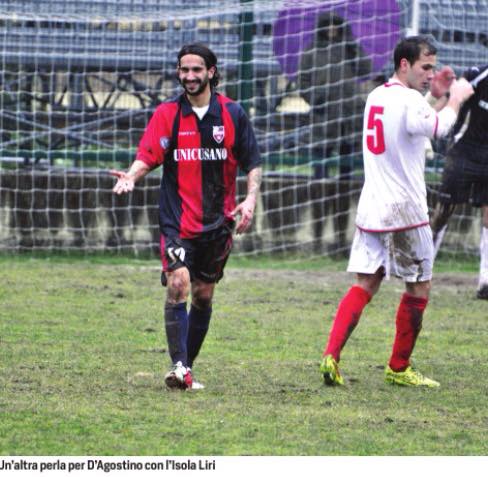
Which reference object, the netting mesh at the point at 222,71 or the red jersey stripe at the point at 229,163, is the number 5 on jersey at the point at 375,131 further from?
the netting mesh at the point at 222,71

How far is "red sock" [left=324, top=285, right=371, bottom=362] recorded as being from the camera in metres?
7.49

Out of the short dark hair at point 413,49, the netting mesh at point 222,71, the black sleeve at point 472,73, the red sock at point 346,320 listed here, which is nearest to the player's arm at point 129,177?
the red sock at point 346,320

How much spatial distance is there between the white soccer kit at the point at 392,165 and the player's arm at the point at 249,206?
614mm

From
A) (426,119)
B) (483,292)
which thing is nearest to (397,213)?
(426,119)

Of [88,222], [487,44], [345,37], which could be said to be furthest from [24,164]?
[487,44]

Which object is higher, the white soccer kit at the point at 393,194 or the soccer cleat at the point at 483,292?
the white soccer kit at the point at 393,194

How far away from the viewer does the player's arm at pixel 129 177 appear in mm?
7078

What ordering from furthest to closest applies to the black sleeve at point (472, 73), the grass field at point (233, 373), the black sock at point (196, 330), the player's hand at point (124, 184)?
the black sleeve at point (472, 73), the black sock at point (196, 330), the player's hand at point (124, 184), the grass field at point (233, 373)

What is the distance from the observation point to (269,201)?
13.4 m

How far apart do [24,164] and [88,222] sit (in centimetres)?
89

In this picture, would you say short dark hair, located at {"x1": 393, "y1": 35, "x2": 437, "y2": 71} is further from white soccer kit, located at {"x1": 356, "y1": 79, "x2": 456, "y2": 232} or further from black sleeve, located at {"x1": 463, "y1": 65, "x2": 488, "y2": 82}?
black sleeve, located at {"x1": 463, "y1": 65, "x2": 488, "y2": 82}
